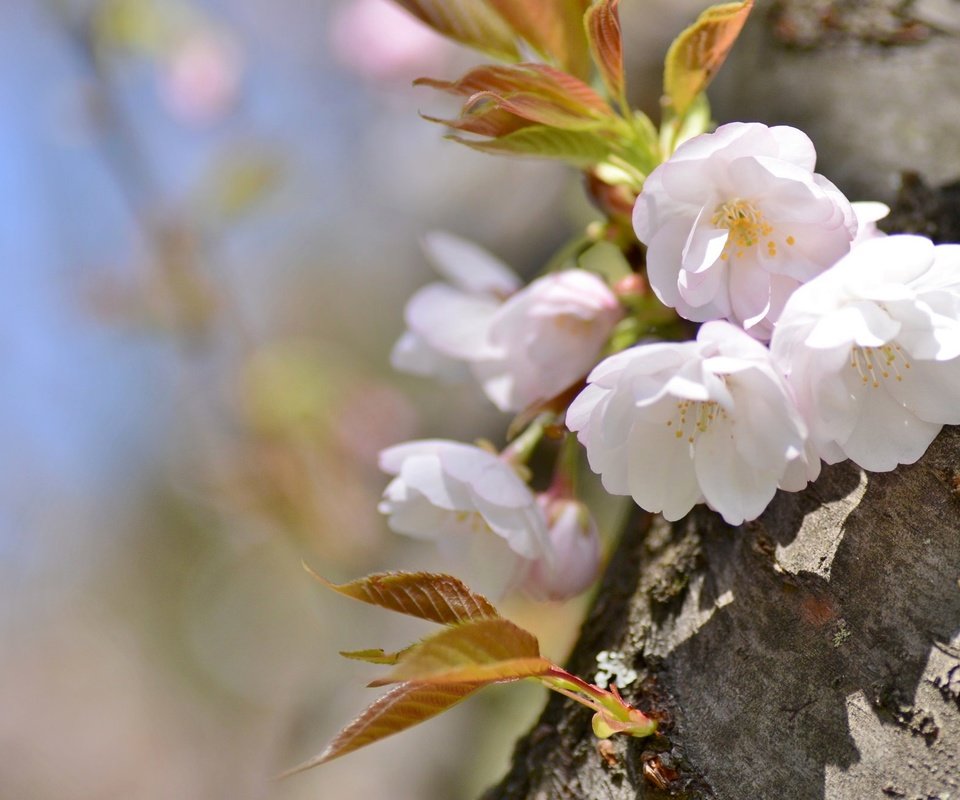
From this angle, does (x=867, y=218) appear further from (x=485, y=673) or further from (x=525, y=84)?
(x=485, y=673)

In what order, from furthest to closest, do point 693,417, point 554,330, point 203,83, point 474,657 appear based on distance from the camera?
point 203,83, point 554,330, point 693,417, point 474,657

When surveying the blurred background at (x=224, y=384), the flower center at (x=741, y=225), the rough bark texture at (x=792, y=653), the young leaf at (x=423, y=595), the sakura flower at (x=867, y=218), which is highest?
the flower center at (x=741, y=225)

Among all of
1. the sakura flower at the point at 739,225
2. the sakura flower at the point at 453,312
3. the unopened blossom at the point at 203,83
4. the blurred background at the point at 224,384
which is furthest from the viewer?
the unopened blossom at the point at 203,83

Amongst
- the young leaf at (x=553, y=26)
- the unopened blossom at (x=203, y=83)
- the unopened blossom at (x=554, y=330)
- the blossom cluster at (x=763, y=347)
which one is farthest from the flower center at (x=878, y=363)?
the unopened blossom at (x=203, y=83)

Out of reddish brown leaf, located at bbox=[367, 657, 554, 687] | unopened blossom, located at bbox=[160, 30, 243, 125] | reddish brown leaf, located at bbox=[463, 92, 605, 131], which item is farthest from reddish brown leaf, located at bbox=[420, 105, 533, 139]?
unopened blossom, located at bbox=[160, 30, 243, 125]

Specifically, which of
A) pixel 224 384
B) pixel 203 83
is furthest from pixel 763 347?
pixel 203 83

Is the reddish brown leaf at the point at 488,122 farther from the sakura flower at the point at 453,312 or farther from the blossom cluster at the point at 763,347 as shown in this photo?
the sakura flower at the point at 453,312

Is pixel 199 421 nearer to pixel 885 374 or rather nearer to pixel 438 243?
pixel 438 243
